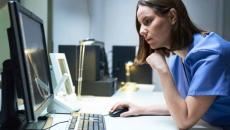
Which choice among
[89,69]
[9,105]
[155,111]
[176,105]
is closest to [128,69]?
[89,69]

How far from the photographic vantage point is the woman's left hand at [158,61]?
3.94 ft

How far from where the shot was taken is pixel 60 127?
1.14m

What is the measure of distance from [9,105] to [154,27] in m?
0.64

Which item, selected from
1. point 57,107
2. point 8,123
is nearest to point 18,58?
point 8,123

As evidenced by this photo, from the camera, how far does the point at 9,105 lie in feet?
3.32

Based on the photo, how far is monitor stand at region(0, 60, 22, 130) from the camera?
989mm

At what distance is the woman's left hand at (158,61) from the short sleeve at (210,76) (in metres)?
0.13

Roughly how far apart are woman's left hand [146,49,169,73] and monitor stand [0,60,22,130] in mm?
541

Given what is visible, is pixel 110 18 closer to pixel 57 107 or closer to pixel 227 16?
pixel 227 16

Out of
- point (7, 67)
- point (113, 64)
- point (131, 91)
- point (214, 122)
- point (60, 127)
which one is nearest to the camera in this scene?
point (7, 67)

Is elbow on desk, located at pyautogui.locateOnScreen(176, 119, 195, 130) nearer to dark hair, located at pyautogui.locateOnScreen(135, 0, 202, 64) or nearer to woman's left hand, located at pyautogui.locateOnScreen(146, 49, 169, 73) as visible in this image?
woman's left hand, located at pyautogui.locateOnScreen(146, 49, 169, 73)

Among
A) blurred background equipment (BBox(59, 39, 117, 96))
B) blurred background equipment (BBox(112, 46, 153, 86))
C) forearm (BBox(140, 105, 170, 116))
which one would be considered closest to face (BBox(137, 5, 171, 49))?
forearm (BBox(140, 105, 170, 116))

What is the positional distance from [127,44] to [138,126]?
2.45 meters

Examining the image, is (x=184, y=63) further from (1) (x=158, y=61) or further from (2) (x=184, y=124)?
(2) (x=184, y=124)
